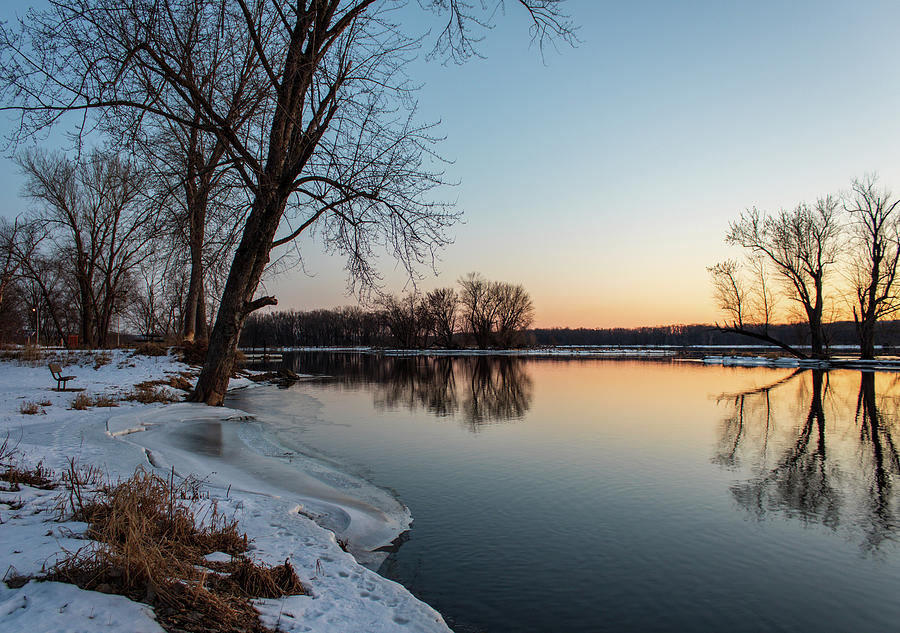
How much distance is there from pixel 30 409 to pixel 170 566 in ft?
29.0

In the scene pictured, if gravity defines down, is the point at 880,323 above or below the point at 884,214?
below

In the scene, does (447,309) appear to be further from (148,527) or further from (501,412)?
(148,527)

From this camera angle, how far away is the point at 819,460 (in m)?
9.64

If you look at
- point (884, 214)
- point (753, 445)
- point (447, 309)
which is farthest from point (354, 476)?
point (447, 309)

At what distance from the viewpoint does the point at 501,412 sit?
53.7 feet

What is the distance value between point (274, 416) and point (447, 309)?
8061 cm

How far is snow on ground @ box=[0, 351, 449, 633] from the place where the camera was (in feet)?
9.40

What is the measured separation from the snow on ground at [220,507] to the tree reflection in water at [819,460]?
17.8 feet

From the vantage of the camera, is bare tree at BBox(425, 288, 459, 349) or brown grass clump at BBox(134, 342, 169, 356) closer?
brown grass clump at BBox(134, 342, 169, 356)

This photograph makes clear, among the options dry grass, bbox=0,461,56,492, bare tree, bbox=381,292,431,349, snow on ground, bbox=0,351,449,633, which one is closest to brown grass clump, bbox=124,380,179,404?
snow on ground, bbox=0,351,449,633

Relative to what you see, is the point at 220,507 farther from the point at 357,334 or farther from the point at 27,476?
the point at 357,334

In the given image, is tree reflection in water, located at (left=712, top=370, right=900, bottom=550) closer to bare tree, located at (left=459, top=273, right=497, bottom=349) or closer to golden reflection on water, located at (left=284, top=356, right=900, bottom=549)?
golden reflection on water, located at (left=284, top=356, right=900, bottom=549)

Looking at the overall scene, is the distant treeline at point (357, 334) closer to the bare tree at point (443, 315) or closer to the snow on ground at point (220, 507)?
the bare tree at point (443, 315)

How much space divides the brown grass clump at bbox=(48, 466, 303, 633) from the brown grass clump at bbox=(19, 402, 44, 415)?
665cm
